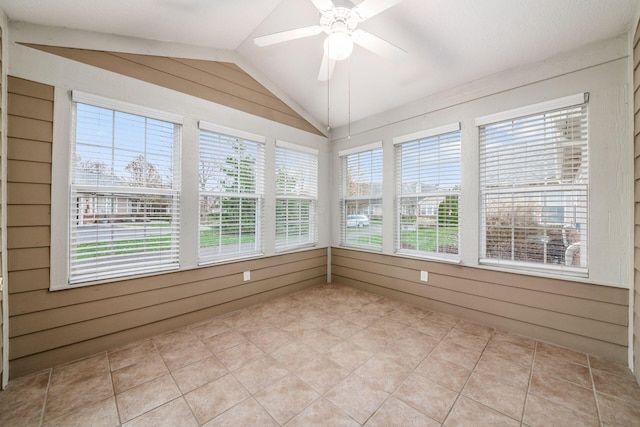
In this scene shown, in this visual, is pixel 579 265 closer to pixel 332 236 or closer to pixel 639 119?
pixel 639 119

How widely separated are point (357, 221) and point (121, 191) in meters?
2.96

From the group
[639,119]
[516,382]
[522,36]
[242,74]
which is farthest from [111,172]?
[639,119]

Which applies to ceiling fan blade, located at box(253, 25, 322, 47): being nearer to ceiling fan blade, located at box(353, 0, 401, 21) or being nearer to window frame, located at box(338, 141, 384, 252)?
ceiling fan blade, located at box(353, 0, 401, 21)

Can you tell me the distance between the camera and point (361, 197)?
3996 mm

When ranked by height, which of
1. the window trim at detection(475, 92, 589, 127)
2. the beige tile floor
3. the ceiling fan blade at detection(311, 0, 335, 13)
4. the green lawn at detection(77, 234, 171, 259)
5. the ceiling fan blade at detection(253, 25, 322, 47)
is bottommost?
the beige tile floor

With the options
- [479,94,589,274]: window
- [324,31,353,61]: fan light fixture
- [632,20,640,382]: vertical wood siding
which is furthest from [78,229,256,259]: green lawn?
[632,20,640,382]: vertical wood siding

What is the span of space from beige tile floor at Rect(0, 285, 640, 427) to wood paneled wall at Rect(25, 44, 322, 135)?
2531 millimetres

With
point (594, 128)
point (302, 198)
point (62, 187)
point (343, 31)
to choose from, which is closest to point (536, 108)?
point (594, 128)

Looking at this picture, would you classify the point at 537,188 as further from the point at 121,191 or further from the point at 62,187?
the point at 62,187

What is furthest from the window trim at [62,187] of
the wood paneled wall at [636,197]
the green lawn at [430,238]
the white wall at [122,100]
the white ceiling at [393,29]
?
the wood paneled wall at [636,197]

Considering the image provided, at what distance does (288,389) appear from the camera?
182cm

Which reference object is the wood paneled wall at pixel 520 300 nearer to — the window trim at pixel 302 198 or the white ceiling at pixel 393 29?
the window trim at pixel 302 198

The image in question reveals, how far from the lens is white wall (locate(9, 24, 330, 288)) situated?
2035mm

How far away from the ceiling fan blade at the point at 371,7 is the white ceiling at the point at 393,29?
72 centimetres
